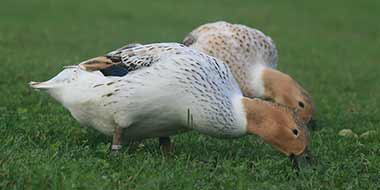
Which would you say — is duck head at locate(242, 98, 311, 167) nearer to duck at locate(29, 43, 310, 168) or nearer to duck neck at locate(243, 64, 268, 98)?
duck at locate(29, 43, 310, 168)

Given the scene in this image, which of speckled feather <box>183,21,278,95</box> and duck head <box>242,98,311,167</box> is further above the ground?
duck head <box>242,98,311,167</box>

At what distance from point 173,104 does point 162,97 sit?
4.0 inches

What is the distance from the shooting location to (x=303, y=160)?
6.10m

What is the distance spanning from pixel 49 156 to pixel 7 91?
353 centimetres

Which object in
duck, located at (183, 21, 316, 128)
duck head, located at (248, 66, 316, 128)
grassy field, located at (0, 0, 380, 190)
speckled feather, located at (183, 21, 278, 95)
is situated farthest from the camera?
speckled feather, located at (183, 21, 278, 95)

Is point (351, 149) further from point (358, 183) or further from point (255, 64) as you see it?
point (255, 64)

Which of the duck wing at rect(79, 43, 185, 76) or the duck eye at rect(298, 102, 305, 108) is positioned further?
the duck eye at rect(298, 102, 305, 108)

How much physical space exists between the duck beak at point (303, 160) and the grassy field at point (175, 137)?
→ 7 cm

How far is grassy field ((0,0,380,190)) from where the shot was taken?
529cm

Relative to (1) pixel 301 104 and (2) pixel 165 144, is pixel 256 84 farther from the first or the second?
(2) pixel 165 144

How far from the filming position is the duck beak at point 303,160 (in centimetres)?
605

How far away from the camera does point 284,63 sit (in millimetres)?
15484

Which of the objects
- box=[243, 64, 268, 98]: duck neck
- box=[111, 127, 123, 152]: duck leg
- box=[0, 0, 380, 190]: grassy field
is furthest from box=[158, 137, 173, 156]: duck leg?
box=[243, 64, 268, 98]: duck neck

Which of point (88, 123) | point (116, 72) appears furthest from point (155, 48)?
point (88, 123)
